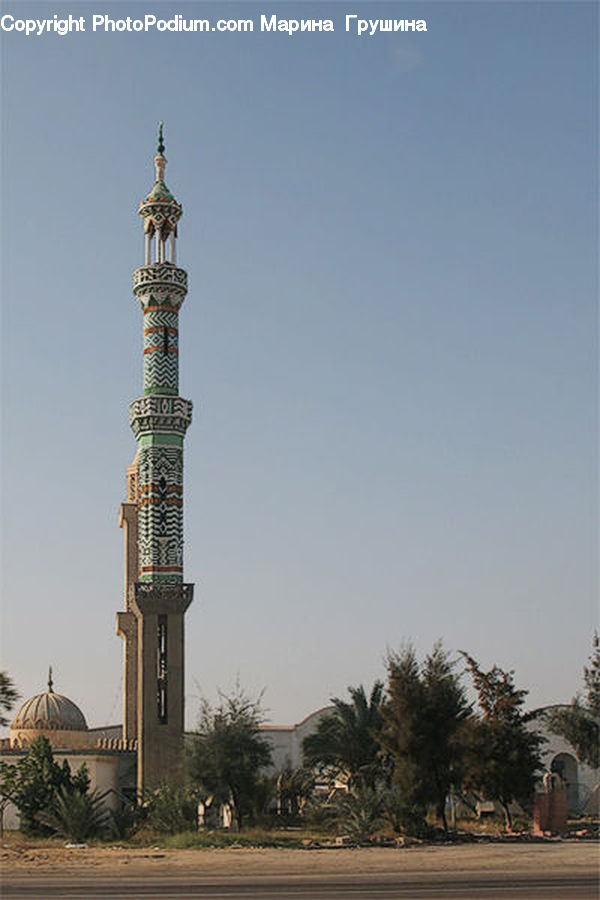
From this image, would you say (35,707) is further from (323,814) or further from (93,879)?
(93,879)

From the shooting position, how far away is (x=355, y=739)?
4822 centimetres

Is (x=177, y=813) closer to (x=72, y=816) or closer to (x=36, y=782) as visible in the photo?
(x=72, y=816)

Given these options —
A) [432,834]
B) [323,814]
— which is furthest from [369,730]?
[432,834]

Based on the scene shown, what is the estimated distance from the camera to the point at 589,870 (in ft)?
94.2

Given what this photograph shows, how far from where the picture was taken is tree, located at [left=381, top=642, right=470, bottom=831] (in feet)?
134

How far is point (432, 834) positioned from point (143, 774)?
16.2 m

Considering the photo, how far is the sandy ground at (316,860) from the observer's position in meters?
29.9

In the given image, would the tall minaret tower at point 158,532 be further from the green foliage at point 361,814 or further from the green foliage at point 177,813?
the green foliage at point 361,814

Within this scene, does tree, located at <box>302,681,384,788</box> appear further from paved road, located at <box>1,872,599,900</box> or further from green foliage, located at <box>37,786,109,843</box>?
paved road, located at <box>1,872,599,900</box>

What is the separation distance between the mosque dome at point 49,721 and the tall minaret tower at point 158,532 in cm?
247

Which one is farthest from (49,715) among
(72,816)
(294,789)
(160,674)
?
(72,816)

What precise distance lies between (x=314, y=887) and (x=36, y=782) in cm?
2096

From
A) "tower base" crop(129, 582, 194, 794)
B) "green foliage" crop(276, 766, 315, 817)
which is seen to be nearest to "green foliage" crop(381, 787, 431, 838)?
"green foliage" crop(276, 766, 315, 817)

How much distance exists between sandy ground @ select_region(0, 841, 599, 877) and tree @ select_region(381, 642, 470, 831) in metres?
4.51
